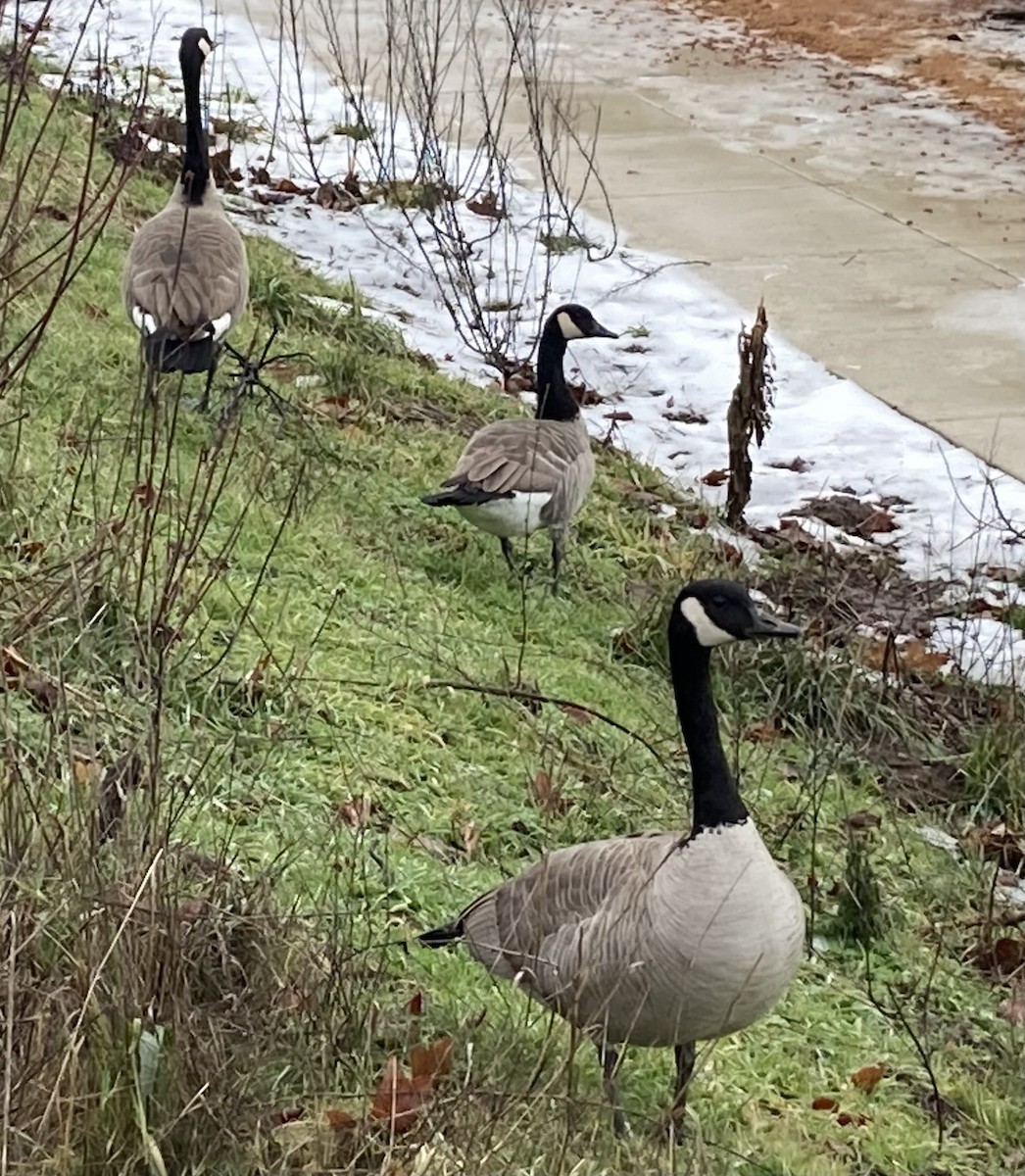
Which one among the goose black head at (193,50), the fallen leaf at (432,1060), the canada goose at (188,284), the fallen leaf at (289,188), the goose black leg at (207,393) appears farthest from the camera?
the fallen leaf at (289,188)

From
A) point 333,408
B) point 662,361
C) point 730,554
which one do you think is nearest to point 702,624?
point 730,554

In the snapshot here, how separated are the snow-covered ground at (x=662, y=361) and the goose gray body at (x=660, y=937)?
294 centimetres

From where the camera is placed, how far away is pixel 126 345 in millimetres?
7621

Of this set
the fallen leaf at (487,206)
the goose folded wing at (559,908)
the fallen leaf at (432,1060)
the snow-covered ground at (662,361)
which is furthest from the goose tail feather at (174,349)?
the fallen leaf at (487,206)

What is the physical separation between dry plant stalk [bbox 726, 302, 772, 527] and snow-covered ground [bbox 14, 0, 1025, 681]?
12.6 inches

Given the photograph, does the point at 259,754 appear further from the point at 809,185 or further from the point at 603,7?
the point at 603,7

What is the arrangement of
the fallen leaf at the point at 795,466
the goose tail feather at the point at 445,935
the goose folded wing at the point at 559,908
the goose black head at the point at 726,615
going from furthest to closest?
1. the fallen leaf at the point at 795,466
2. the goose black head at the point at 726,615
3. the goose tail feather at the point at 445,935
4. the goose folded wing at the point at 559,908

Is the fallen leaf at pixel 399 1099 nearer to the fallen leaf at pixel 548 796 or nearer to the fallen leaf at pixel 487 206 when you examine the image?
the fallen leaf at pixel 548 796

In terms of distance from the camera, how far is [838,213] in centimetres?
1188

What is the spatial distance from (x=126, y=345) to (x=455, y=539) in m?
1.75

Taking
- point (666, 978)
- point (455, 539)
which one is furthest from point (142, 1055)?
point (455, 539)

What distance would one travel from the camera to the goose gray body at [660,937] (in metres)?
3.58

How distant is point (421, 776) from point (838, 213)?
7.88 meters

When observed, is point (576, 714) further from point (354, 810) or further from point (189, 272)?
point (189, 272)
